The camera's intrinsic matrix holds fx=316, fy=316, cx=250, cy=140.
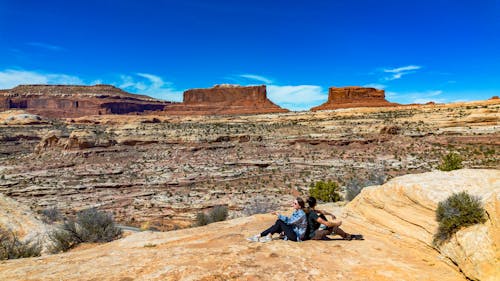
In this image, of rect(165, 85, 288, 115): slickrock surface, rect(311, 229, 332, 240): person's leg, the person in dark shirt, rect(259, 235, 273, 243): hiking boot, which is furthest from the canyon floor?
rect(165, 85, 288, 115): slickrock surface

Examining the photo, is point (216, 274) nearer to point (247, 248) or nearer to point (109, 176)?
point (247, 248)

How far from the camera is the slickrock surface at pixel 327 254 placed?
14.5 feet

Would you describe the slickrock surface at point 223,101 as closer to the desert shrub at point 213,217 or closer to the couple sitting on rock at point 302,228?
the desert shrub at point 213,217

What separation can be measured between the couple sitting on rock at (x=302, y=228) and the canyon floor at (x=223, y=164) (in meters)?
7.73

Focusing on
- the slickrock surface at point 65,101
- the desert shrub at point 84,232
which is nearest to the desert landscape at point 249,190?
the desert shrub at point 84,232

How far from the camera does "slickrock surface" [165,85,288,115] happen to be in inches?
4149

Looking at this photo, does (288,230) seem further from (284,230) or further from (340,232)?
(340,232)

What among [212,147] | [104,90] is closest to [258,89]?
[104,90]

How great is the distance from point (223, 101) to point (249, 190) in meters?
98.2

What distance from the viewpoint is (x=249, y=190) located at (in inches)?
800

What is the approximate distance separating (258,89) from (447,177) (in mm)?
108320

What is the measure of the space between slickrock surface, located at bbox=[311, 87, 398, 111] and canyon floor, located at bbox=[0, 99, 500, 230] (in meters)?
36.7

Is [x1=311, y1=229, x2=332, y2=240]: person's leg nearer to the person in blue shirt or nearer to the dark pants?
the person in blue shirt

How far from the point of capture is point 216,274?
14.3 ft
